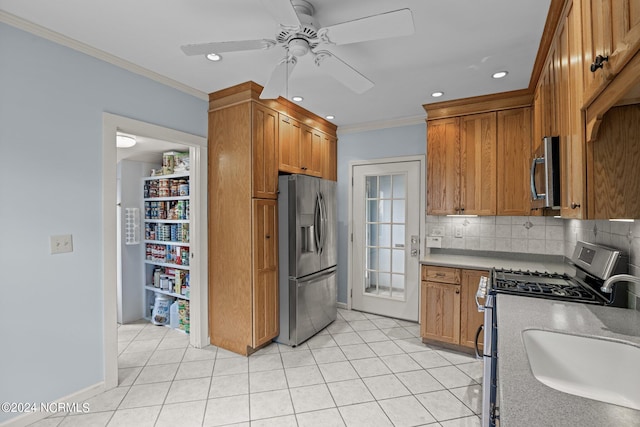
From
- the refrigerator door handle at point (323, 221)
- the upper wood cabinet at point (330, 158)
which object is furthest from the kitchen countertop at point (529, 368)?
the upper wood cabinet at point (330, 158)

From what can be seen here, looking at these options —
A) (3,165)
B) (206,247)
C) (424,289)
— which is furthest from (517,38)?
(3,165)

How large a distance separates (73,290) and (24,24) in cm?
172

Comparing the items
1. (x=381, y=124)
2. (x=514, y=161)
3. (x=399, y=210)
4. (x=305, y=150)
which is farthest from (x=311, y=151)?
(x=514, y=161)

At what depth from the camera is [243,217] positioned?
2.80 metres

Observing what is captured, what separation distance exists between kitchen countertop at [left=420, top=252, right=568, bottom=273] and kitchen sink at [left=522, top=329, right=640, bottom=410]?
1.62m

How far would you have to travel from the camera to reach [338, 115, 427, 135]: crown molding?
146 inches

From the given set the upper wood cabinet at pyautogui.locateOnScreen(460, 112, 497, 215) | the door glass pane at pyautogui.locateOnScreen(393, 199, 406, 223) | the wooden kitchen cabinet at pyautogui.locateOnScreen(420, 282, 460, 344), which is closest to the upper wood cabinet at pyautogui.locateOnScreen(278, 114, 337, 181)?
the door glass pane at pyautogui.locateOnScreen(393, 199, 406, 223)

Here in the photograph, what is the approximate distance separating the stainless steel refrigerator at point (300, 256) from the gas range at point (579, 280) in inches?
66.6

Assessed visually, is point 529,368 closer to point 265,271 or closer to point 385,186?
point 265,271

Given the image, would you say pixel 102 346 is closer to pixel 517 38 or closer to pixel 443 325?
pixel 443 325

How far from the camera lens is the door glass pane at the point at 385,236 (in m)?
3.82

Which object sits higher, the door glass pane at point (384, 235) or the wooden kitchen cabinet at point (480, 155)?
the wooden kitchen cabinet at point (480, 155)

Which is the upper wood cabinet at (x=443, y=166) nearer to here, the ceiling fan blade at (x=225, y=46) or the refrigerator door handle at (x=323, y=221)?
the refrigerator door handle at (x=323, y=221)

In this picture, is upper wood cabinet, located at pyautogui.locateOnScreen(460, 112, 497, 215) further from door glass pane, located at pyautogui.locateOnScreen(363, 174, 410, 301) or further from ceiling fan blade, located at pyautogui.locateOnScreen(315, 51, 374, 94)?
ceiling fan blade, located at pyautogui.locateOnScreen(315, 51, 374, 94)
